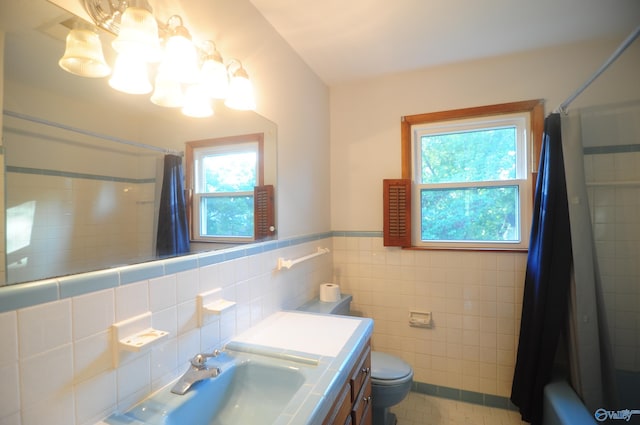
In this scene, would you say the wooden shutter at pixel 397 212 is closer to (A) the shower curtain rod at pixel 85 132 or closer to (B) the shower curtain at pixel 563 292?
(B) the shower curtain at pixel 563 292

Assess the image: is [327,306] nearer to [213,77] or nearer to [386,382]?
[386,382]

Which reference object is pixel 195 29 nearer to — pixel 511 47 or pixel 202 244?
pixel 202 244

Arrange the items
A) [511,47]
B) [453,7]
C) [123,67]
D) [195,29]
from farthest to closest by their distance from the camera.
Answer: [511,47] < [453,7] < [195,29] < [123,67]

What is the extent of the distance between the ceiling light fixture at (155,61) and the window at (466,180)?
4.79 feet

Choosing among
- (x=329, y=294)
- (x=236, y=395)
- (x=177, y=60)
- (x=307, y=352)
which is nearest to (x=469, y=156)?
(x=329, y=294)

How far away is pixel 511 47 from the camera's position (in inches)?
76.8

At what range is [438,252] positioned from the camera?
2.21m

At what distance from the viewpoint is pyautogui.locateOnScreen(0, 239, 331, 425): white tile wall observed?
61 cm

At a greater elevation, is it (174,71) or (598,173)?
(174,71)

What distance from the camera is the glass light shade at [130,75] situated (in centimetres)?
86

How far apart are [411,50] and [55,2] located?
1.88 meters

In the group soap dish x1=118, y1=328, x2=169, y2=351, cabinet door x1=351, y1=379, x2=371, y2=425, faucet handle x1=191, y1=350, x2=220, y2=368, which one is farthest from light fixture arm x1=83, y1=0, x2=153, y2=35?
cabinet door x1=351, y1=379, x2=371, y2=425

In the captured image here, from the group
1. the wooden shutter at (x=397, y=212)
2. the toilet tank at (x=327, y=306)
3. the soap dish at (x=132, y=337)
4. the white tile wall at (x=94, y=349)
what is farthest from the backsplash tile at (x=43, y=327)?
the wooden shutter at (x=397, y=212)

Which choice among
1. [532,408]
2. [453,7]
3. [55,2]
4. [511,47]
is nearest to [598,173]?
[511,47]
